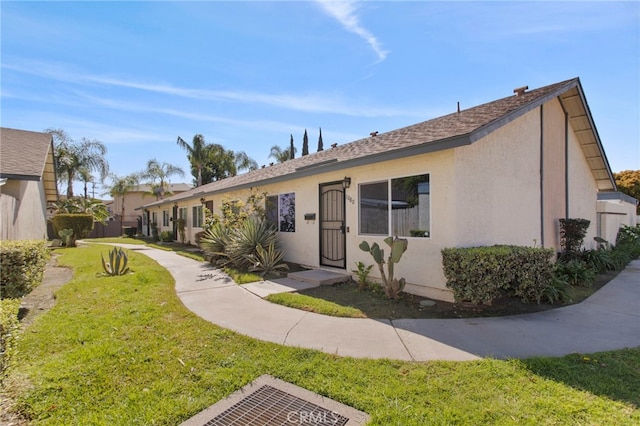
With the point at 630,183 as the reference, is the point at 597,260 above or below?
below

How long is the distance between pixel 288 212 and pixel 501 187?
6.25 metres

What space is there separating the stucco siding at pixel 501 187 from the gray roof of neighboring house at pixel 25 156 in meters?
11.6

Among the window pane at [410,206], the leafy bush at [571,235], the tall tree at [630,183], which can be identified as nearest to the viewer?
the window pane at [410,206]

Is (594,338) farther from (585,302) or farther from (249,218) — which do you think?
(249,218)

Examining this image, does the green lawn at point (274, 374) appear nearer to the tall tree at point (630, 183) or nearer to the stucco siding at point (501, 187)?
the stucco siding at point (501, 187)

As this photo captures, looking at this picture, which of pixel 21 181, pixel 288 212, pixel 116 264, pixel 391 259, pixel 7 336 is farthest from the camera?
pixel 288 212

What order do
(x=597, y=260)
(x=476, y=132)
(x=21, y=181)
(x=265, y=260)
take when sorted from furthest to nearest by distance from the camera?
(x=21, y=181), (x=597, y=260), (x=265, y=260), (x=476, y=132)

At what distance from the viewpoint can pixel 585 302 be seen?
616 centimetres

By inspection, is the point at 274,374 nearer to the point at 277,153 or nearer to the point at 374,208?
the point at 374,208

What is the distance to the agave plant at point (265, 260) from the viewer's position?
891 centimetres

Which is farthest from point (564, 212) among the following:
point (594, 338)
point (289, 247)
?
point (289, 247)

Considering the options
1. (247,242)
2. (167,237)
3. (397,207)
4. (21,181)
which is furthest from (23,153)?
(397,207)

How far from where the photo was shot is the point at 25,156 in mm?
10852

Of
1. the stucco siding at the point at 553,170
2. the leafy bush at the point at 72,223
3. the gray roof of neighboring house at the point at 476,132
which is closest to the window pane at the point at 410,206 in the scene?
the gray roof of neighboring house at the point at 476,132
